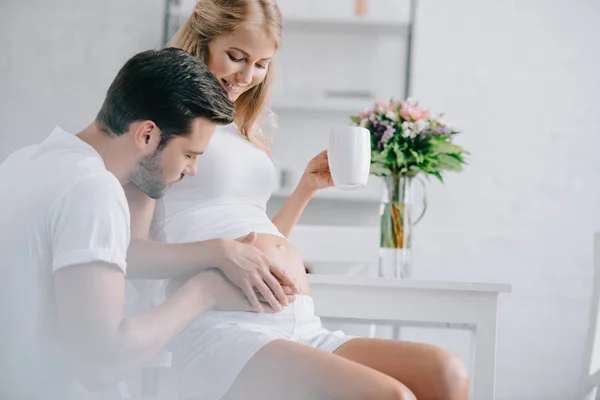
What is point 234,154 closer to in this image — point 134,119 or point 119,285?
point 134,119

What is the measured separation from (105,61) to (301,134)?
0.93 metres

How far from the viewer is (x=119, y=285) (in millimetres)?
917

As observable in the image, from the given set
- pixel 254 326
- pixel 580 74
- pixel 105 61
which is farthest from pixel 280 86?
pixel 254 326

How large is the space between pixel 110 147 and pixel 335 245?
1174 mm

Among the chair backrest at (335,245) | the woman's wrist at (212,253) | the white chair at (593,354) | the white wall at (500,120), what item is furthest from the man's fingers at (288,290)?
the white wall at (500,120)

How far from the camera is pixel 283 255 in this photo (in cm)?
137

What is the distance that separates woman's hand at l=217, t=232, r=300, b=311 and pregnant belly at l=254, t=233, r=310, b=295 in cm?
9

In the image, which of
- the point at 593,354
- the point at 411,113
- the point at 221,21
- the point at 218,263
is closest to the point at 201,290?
the point at 218,263

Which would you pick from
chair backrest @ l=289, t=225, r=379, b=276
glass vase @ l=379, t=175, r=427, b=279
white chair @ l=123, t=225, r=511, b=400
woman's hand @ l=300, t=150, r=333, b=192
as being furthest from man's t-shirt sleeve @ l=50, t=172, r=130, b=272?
chair backrest @ l=289, t=225, r=379, b=276

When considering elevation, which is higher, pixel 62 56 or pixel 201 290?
pixel 62 56

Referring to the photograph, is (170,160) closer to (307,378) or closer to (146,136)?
(146,136)

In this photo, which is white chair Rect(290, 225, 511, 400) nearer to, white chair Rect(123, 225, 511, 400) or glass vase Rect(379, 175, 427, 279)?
white chair Rect(123, 225, 511, 400)

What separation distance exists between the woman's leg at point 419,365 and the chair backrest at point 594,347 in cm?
91

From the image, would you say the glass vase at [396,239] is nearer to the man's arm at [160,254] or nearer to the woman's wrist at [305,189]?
the woman's wrist at [305,189]
